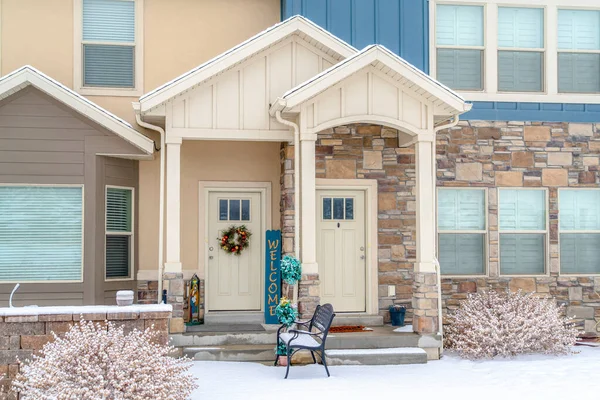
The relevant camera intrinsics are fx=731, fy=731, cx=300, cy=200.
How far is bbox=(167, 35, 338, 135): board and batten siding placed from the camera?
1069cm

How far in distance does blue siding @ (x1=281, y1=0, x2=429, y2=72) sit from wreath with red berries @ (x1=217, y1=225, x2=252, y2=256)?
3.64 meters

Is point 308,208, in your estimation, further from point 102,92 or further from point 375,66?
point 102,92

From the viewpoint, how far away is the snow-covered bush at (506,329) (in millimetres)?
10398

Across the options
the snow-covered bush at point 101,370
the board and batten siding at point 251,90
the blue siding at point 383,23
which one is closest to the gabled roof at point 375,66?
the board and batten siding at point 251,90

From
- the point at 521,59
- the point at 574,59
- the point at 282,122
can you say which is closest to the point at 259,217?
the point at 282,122

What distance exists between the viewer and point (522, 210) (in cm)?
1256

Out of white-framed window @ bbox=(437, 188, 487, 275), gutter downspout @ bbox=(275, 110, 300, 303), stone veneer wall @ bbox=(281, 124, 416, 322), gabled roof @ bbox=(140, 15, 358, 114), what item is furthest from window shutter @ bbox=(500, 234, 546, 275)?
gabled roof @ bbox=(140, 15, 358, 114)

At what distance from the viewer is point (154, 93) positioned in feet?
33.8

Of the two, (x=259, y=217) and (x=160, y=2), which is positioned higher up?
(x=160, y=2)

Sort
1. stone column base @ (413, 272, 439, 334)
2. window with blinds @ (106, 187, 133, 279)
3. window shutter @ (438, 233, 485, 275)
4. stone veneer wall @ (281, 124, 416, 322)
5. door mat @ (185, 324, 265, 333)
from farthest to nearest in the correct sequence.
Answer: window shutter @ (438, 233, 485, 275), stone veneer wall @ (281, 124, 416, 322), window with blinds @ (106, 187, 133, 279), door mat @ (185, 324, 265, 333), stone column base @ (413, 272, 439, 334)

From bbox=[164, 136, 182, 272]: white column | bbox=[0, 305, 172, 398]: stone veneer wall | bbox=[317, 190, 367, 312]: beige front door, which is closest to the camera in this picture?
bbox=[0, 305, 172, 398]: stone veneer wall

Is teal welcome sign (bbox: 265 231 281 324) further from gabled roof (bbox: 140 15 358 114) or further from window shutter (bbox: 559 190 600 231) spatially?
window shutter (bbox: 559 190 600 231)

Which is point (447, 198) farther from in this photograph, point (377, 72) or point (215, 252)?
point (215, 252)

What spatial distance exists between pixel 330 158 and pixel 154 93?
10.3 ft
